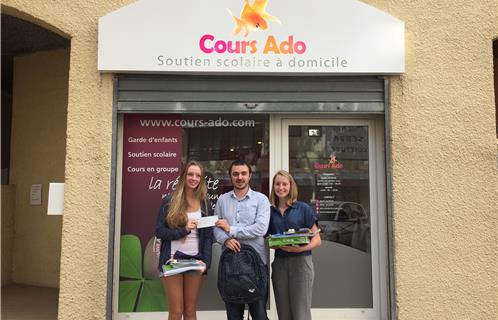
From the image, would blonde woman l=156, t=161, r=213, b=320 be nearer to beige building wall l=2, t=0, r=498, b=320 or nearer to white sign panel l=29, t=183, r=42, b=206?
beige building wall l=2, t=0, r=498, b=320

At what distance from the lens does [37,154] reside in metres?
6.88

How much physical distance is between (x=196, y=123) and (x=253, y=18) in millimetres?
1282

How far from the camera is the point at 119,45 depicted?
4.51 meters

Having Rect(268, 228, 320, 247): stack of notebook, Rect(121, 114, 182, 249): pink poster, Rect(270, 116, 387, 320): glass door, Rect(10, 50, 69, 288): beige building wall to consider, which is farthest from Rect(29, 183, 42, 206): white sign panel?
Rect(268, 228, 320, 247): stack of notebook

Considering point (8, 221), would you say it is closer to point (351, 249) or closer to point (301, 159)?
point (301, 159)

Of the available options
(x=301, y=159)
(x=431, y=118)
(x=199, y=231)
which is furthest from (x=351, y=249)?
(x=199, y=231)

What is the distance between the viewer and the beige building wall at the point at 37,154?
672cm

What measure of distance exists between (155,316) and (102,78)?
2.56m

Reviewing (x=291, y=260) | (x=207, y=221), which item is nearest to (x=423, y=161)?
(x=291, y=260)

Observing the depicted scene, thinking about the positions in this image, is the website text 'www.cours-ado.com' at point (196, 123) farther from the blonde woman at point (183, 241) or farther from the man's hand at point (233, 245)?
the man's hand at point (233, 245)

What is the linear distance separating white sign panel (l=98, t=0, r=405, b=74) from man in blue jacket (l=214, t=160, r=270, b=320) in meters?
1.36

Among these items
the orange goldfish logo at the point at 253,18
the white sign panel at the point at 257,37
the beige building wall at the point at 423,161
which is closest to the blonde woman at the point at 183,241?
the beige building wall at the point at 423,161

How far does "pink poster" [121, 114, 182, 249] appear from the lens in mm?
4863

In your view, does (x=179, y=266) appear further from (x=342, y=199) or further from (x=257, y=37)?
(x=257, y=37)
